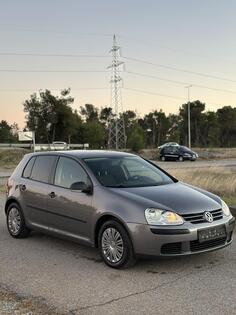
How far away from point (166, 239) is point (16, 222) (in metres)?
3.45

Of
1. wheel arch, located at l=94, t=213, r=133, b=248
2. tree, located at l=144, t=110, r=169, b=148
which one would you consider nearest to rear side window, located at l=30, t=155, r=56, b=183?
wheel arch, located at l=94, t=213, r=133, b=248

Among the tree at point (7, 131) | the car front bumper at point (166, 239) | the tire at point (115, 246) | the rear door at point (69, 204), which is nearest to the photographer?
the car front bumper at point (166, 239)

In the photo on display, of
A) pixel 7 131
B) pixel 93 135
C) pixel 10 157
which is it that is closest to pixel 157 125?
pixel 7 131

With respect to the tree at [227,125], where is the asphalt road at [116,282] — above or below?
below

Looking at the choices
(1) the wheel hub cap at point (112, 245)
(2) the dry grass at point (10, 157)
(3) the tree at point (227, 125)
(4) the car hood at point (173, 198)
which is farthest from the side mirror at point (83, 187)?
(3) the tree at point (227, 125)

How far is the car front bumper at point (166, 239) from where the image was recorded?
20.2 ft

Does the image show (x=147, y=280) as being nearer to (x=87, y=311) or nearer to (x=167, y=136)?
(x=87, y=311)

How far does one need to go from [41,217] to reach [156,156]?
4656 cm

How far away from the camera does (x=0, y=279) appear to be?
6.17 metres

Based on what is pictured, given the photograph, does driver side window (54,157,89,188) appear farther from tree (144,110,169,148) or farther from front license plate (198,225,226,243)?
tree (144,110,169,148)

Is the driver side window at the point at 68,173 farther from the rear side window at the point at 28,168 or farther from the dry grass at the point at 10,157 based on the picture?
the dry grass at the point at 10,157

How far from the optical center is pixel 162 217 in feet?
20.5

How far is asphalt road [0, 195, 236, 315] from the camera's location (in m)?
5.08

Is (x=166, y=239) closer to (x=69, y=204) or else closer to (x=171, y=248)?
(x=171, y=248)
